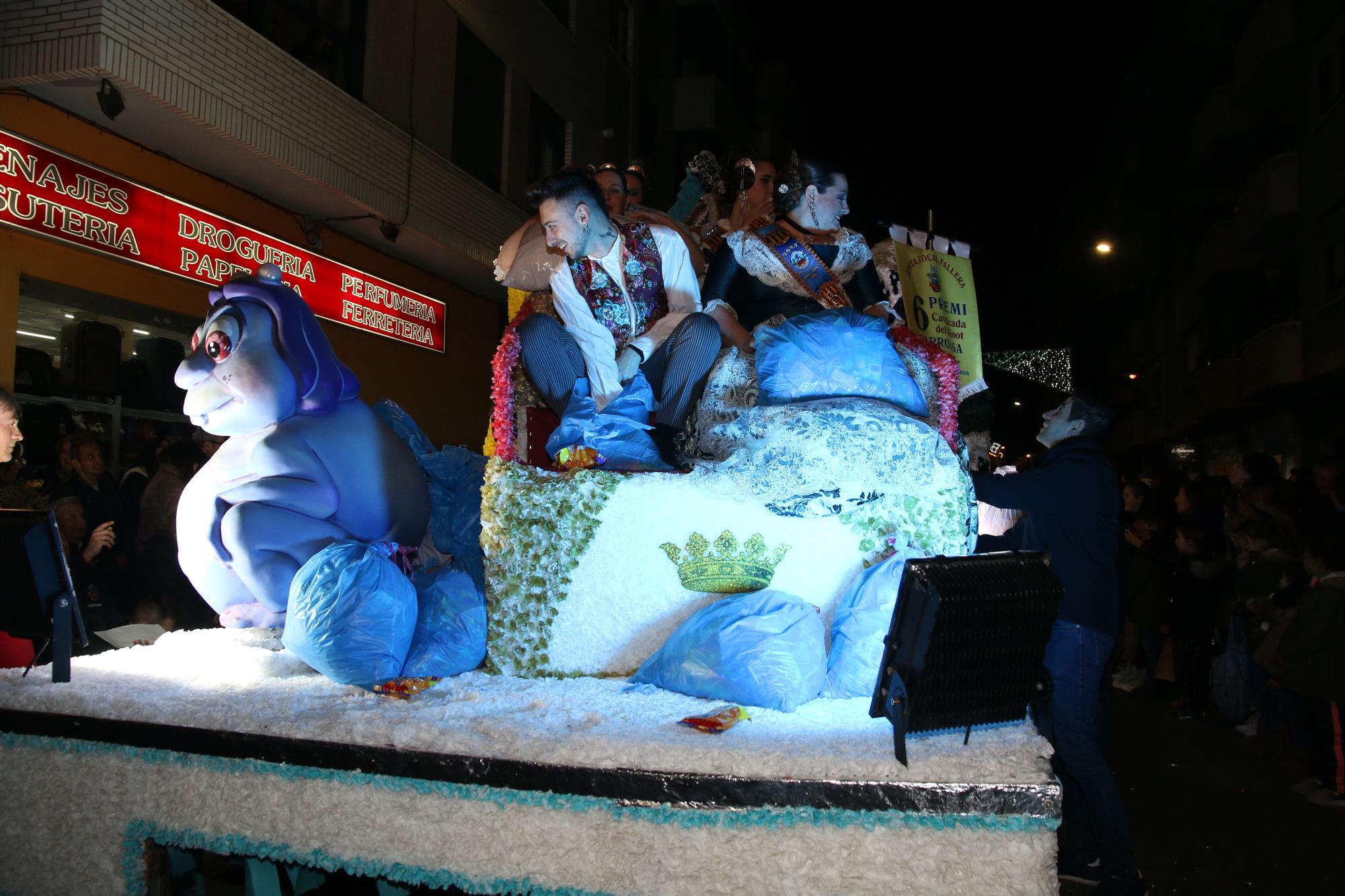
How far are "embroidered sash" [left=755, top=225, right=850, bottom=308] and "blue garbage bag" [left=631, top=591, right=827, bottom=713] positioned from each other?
1197 mm

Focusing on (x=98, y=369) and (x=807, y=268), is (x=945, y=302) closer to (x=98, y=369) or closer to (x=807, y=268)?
(x=807, y=268)

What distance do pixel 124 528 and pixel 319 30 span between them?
520cm

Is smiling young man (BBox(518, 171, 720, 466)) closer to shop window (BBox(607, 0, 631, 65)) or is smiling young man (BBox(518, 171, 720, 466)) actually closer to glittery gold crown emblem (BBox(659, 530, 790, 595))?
glittery gold crown emblem (BBox(659, 530, 790, 595))

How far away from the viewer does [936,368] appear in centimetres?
313

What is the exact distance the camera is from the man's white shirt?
3.12 metres

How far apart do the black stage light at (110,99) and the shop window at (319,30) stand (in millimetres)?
1561

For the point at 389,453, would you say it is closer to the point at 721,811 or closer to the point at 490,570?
the point at 490,570

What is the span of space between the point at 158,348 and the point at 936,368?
21.2 ft

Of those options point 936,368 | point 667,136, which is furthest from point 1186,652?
point 667,136

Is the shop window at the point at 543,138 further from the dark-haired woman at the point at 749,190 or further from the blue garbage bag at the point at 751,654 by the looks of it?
the blue garbage bag at the point at 751,654

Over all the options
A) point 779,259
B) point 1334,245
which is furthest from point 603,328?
point 1334,245

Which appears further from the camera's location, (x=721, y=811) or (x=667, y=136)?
(x=667, y=136)

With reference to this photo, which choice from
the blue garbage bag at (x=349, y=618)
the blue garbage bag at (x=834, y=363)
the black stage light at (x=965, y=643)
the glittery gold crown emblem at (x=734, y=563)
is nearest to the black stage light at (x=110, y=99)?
the blue garbage bag at (x=349, y=618)

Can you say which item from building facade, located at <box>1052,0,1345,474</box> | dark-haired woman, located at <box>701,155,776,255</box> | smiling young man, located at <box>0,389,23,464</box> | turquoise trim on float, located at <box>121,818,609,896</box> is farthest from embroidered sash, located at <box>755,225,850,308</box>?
building facade, located at <box>1052,0,1345,474</box>
